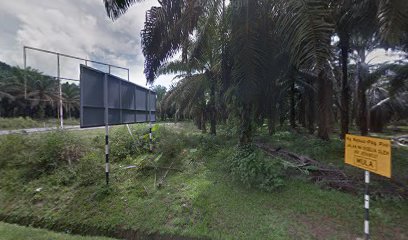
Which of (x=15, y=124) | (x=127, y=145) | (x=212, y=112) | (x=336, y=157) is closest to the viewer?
(x=336, y=157)

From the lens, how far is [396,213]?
13.2ft

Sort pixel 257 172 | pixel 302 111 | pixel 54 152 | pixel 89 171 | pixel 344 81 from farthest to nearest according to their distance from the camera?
1. pixel 302 111
2. pixel 344 81
3. pixel 54 152
4. pixel 89 171
5. pixel 257 172

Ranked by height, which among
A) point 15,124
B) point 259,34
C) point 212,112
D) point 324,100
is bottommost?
point 15,124

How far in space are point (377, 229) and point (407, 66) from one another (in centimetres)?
749

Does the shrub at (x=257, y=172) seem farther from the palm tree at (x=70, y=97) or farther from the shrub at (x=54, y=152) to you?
the palm tree at (x=70, y=97)


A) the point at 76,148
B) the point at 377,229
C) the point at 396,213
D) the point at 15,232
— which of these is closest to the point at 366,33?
the point at 396,213

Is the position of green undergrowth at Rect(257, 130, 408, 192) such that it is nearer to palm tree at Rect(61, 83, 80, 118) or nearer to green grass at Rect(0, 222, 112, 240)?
green grass at Rect(0, 222, 112, 240)

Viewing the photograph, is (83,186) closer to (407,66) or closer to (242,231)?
(242,231)

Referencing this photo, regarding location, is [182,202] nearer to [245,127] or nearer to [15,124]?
[245,127]

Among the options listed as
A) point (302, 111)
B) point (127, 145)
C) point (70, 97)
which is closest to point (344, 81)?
point (302, 111)

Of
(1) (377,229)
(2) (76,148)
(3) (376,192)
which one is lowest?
(1) (377,229)

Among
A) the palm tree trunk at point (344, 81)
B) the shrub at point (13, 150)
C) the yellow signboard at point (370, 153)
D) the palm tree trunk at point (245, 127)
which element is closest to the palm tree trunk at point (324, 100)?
the palm tree trunk at point (344, 81)

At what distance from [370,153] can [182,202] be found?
3.27m

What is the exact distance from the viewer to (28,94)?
1374 inches
